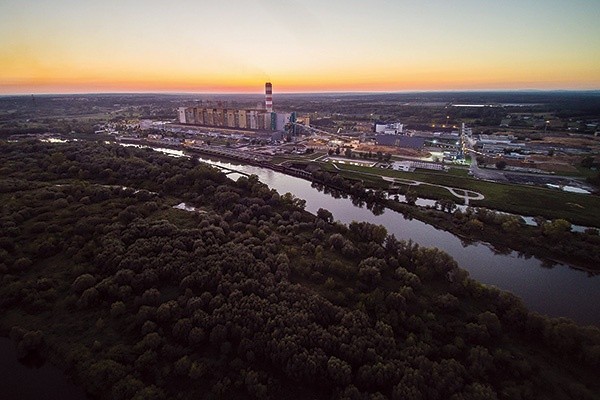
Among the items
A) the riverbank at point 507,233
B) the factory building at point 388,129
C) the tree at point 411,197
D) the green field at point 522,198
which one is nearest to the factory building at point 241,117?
the factory building at point 388,129

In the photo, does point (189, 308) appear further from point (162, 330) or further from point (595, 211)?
point (595, 211)

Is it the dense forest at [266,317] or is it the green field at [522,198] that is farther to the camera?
the green field at [522,198]

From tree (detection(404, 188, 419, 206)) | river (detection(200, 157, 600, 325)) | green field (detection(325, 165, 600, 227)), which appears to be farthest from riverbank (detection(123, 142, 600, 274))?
green field (detection(325, 165, 600, 227))

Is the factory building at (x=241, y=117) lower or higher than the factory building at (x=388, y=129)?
higher

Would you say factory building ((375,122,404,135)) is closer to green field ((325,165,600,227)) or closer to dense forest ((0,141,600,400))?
green field ((325,165,600,227))

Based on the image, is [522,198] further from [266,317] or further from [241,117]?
[241,117]

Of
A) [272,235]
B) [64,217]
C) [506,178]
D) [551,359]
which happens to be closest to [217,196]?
[272,235]

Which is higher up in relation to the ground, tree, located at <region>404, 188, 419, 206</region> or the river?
tree, located at <region>404, 188, 419, 206</region>

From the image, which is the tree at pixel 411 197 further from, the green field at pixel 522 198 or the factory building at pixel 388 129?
the factory building at pixel 388 129
